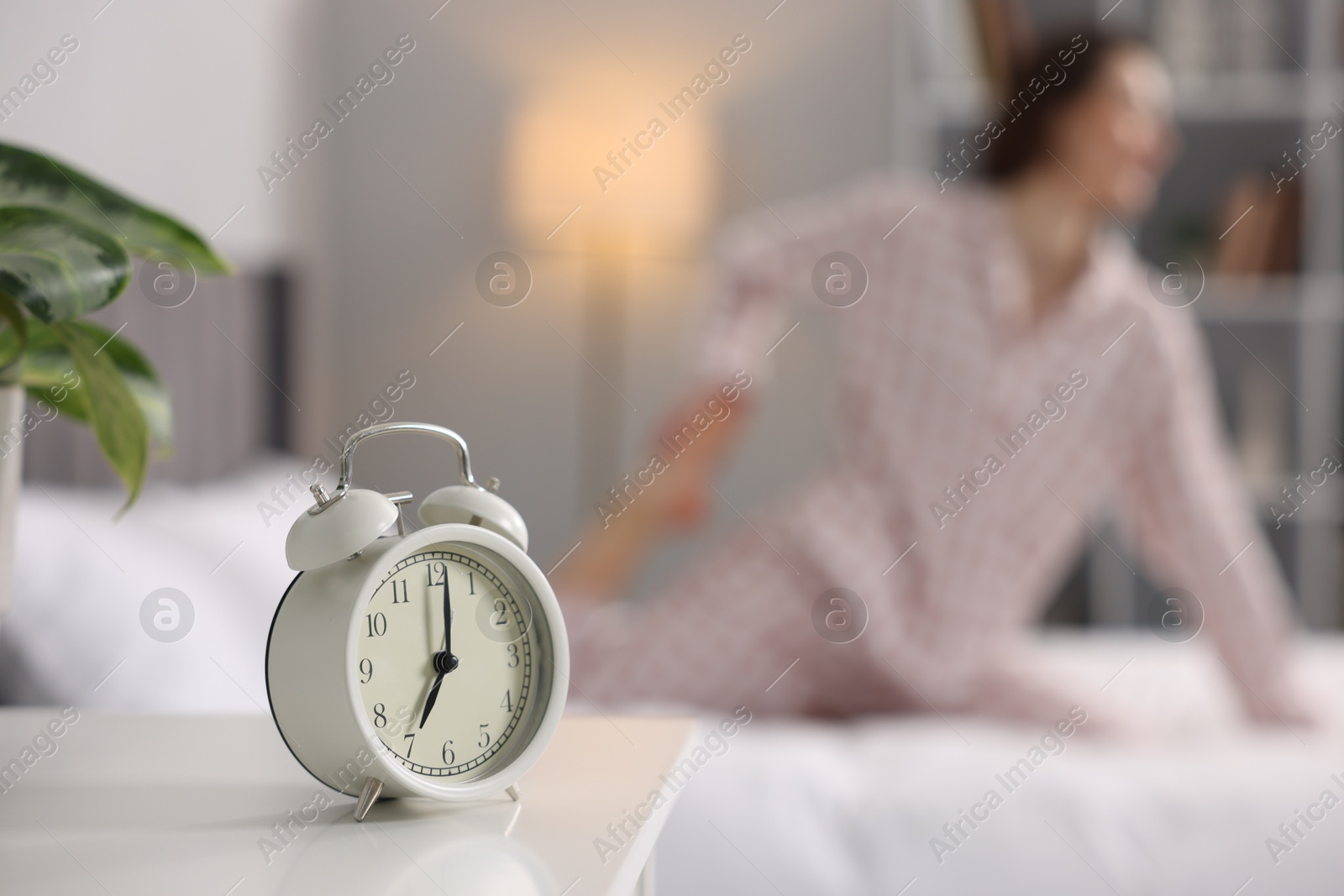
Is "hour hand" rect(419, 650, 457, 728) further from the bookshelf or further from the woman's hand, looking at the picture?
the bookshelf

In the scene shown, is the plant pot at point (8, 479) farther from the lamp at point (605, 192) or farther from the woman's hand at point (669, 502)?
the lamp at point (605, 192)

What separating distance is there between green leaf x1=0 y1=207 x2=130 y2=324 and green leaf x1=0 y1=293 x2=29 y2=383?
0.02 metres

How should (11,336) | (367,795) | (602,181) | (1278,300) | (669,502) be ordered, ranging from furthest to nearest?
(602,181) → (1278,300) → (669,502) → (11,336) → (367,795)

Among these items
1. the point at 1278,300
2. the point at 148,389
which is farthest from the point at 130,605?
the point at 1278,300

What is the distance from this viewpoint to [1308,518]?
96.0 inches

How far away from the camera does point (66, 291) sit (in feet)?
1.75

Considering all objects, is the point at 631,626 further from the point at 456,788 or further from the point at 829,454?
the point at 829,454

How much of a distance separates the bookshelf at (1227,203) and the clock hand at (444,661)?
6.81 ft

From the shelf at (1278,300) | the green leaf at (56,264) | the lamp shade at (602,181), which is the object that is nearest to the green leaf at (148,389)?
the green leaf at (56,264)

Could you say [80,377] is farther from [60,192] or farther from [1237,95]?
[1237,95]

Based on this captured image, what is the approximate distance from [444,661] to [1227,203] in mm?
2369

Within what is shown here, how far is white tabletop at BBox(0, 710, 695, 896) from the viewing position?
434mm

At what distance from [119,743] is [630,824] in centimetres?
32

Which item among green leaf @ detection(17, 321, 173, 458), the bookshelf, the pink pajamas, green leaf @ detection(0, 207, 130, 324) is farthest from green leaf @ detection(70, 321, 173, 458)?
the bookshelf
